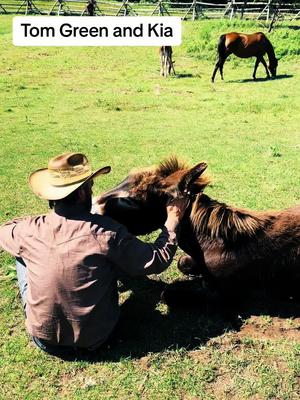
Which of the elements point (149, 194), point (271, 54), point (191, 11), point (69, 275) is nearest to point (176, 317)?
point (149, 194)

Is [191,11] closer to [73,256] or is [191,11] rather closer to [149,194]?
[149,194]

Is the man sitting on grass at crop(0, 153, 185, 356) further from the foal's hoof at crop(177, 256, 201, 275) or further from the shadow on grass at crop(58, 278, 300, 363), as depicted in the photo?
the foal's hoof at crop(177, 256, 201, 275)

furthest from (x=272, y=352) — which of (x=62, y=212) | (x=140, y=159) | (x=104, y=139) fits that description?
(x=104, y=139)

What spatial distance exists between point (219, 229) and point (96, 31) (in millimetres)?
18368

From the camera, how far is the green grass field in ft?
10.9

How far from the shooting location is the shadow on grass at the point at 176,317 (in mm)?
3592

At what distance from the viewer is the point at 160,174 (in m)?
3.76

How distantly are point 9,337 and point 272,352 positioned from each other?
6.79ft

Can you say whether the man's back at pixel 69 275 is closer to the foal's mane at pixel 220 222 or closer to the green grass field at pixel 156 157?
the green grass field at pixel 156 157

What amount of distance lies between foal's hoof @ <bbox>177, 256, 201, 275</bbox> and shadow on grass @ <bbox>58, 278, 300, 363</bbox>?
15 centimetres

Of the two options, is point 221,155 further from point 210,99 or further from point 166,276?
point 210,99

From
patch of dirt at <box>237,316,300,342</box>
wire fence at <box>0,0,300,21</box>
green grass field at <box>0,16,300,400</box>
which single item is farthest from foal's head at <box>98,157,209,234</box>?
wire fence at <box>0,0,300,21</box>

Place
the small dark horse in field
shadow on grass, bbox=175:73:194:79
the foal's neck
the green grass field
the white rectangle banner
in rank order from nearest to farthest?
the green grass field → the small dark horse in field → shadow on grass, bbox=175:73:194:79 → the foal's neck → the white rectangle banner

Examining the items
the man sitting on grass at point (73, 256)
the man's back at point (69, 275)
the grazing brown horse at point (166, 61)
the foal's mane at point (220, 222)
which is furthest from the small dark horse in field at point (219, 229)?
the grazing brown horse at point (166, 61)
